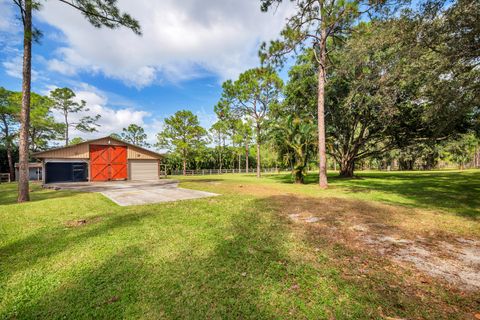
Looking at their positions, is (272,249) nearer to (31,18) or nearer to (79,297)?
(79,297)

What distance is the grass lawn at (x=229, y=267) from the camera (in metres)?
2.00

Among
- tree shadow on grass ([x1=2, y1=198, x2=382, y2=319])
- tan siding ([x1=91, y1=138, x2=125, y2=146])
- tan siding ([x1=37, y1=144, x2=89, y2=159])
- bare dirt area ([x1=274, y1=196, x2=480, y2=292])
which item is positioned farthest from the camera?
tan siding ([x1=91, y1=138, x2=125, y2=146])

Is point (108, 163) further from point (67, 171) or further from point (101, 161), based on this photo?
point (67, 171)

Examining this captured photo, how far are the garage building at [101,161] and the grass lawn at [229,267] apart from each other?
14.2 m

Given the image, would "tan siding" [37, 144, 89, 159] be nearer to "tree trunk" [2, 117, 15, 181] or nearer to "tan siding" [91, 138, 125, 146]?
"tan siding" [91, 138, 125, 146]

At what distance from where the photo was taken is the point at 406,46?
6.79m

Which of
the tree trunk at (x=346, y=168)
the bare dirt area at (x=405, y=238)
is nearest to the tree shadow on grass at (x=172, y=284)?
the bare dirt area at (x=405, y=238)

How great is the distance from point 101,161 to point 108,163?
56cm

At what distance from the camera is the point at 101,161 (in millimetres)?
18031

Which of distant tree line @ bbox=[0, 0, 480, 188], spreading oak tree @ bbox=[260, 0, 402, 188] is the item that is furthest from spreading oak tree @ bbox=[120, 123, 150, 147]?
spreading oak tree @ bbox=[260, 0, 402, 188]

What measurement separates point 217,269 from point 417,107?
757 inches

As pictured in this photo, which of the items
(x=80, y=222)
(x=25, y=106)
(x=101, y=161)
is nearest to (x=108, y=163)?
(x=101, y=161)

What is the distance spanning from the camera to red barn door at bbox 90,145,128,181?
1772 cm

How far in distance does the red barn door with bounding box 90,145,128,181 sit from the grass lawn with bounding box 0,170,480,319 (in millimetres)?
14191
